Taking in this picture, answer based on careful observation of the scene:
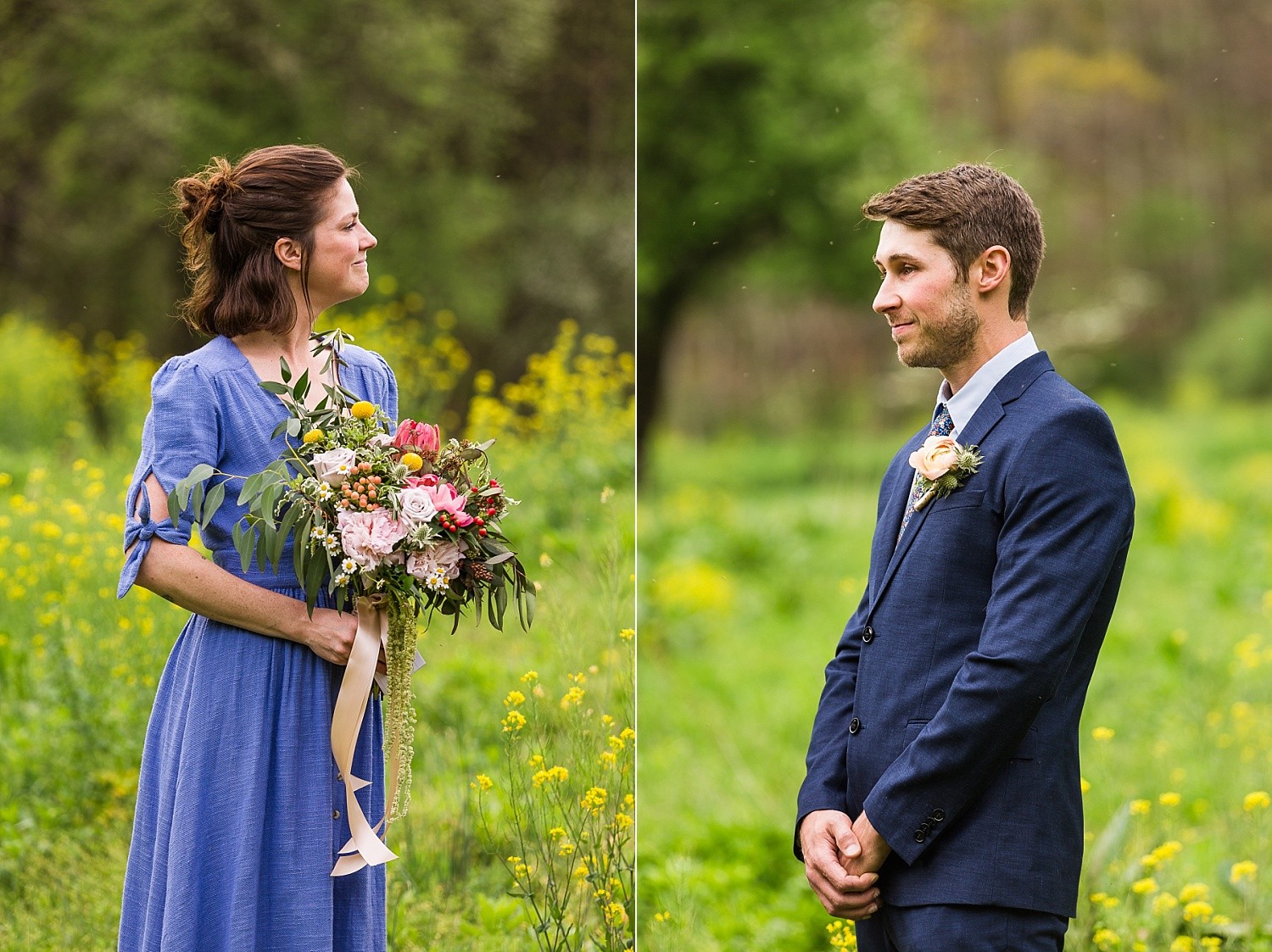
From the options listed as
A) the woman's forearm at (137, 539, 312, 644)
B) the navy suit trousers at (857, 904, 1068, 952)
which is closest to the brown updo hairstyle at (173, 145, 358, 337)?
the woman's forearm at (137, 539, 312, 644)

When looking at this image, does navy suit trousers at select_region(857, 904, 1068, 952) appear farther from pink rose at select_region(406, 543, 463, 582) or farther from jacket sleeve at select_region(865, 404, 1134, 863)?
pink rose at select_region(406, 543, 463, 582)

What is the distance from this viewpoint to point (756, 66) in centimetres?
680

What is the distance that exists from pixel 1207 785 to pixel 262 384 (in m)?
3.66

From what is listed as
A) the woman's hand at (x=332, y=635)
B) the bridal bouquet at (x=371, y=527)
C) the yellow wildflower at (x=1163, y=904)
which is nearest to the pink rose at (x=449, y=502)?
the bridal bouquet at (x=371, y=527)

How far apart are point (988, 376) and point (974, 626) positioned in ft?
1.24

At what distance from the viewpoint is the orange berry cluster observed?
1794 millimetres

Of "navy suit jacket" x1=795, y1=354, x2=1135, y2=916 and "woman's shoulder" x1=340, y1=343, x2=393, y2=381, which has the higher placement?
"woman's shoulder" x1=340, y1=343, x2=393, y2=381

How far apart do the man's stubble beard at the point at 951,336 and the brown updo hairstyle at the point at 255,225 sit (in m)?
0.98

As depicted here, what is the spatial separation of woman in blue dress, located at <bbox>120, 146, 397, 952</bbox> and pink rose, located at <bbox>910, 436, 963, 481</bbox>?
3.01 ft

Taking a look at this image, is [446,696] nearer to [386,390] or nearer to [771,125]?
[386,390]

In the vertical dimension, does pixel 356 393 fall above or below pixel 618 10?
below

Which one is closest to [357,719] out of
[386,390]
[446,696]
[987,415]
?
[386,390]

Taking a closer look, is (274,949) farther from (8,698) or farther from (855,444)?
(855,444)

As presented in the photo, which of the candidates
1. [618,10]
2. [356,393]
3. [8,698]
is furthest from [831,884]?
[618,10]
